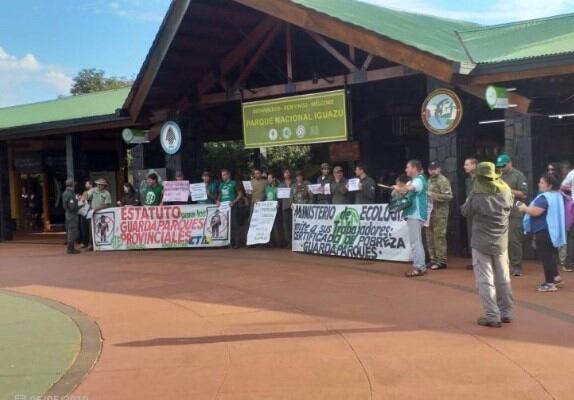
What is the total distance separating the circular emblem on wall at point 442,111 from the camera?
1109 centimetres

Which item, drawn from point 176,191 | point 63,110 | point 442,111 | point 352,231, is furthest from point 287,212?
point 63,110

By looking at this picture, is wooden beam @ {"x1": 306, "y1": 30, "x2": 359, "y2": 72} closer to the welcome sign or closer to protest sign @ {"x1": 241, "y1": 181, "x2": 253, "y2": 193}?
the welcome sign

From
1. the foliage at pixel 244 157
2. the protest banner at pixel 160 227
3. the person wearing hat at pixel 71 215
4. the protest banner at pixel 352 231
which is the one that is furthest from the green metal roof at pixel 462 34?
the foliage at pixel 244 157

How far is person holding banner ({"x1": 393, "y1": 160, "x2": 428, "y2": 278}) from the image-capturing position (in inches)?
380

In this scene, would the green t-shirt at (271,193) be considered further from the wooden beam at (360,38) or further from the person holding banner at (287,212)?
the wooden beam at (360,38)

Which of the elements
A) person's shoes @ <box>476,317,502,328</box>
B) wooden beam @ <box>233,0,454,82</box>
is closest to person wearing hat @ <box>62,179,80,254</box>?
wooden beam @ <box>233,0,454,82</box>

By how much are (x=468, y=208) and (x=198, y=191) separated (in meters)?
8.89

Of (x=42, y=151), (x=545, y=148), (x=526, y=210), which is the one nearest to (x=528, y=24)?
(x=545, y=148)

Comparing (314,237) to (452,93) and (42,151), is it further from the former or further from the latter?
(42,151)

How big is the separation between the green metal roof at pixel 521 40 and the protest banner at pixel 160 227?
6.35 metres

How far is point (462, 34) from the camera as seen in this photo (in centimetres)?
1422

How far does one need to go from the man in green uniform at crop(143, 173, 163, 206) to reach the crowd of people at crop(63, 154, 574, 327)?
2 centimetres

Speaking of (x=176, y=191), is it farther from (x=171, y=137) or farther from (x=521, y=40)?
(x=521, y=40)

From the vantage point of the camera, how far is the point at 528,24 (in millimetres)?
13992
